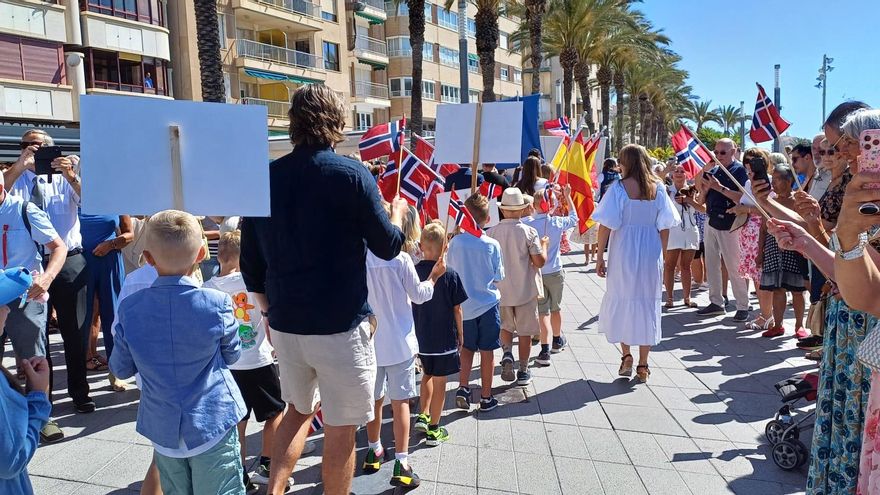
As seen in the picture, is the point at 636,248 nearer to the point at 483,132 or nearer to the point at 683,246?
the point at 483,132

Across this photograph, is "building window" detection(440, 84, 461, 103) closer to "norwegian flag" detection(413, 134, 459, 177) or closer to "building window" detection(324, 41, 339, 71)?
"building window" detection(324, 41, 339, 71)

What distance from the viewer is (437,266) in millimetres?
4055

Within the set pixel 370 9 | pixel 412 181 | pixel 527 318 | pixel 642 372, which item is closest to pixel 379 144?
pixel 412 181

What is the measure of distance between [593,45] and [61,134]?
2705 cm

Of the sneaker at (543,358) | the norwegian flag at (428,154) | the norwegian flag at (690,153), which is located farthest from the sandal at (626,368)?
the norwegian flag at (428,154)

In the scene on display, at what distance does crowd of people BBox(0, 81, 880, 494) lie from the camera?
2.62 metres

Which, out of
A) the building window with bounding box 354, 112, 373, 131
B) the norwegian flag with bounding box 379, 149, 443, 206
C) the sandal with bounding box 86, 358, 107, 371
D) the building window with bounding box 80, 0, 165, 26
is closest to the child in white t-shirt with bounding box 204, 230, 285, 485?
the norwegian flag with bounding box 379, 149, 443, 206

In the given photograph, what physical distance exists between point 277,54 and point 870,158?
114ft

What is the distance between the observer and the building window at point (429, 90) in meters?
46.3

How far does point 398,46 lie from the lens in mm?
44031

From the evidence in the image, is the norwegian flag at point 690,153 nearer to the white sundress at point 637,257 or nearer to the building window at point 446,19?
the white sundress at point 637,257

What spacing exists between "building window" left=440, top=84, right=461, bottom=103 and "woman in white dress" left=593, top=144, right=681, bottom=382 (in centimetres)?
4283

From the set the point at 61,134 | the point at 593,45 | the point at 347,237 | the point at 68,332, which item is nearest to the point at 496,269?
the point at 347,237

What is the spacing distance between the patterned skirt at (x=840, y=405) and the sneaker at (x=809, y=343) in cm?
380
